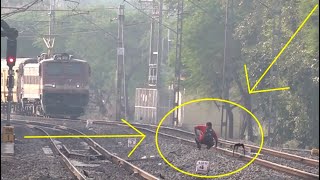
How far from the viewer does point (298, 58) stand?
35.3m

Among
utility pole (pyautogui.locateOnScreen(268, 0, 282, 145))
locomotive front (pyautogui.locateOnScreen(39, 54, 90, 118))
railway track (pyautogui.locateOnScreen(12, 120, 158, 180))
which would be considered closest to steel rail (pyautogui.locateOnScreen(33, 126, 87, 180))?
railway track (pyautogui.locateOnScreen(12, 120, 158, 180))

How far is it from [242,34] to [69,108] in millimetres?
10990

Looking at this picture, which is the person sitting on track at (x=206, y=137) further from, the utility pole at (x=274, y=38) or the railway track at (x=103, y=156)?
the utility pole at (x=274, y=38)

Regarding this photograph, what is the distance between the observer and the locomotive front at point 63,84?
135ft

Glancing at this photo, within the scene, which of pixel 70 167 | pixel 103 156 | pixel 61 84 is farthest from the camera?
pixel 61 84

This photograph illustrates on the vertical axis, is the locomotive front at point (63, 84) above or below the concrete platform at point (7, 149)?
above

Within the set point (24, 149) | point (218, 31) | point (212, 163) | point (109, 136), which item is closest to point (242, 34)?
point (218, 31)

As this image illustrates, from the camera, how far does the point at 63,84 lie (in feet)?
136

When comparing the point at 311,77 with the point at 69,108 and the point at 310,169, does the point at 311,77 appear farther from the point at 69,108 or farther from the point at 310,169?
the point at 310,169

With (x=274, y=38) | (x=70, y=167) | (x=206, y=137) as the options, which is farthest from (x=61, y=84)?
(x=70, y=167)

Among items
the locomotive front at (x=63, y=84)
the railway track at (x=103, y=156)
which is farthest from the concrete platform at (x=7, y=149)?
the locomotive front at (x=63, y=84)

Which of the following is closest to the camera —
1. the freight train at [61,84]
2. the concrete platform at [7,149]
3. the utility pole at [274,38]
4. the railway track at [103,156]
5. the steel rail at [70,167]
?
the steel rail at [70,167]

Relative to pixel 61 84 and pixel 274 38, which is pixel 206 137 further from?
pixel 61 84

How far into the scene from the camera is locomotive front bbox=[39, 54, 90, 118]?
41219 mm
